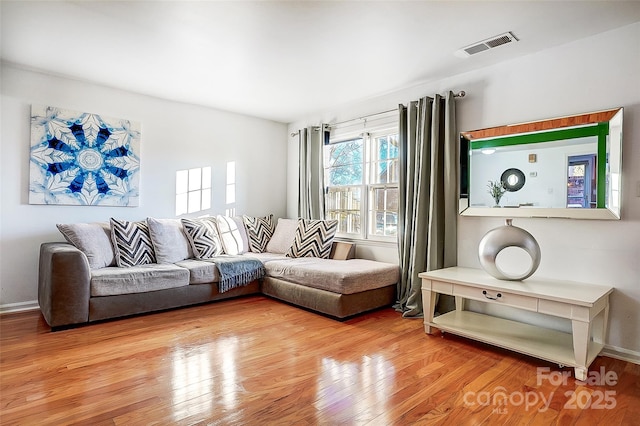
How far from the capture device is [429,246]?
3408mm

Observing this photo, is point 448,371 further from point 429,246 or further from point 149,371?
point 149,371

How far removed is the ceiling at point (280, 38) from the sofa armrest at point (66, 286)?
172cm

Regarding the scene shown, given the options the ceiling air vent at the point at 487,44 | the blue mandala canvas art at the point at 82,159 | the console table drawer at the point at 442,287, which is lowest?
the console table drawer at the point at 442,287

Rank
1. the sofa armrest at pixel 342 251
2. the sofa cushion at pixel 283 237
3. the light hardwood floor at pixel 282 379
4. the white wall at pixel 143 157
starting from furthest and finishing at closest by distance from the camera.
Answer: the sofa cushion at pixel 283 237, the sofa armrest at pixel 342 251, the white wall at pixel 143 157, the light hardwood floor at pixel 282 379

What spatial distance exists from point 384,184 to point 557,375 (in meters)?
2.51

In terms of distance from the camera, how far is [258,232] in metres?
4.90

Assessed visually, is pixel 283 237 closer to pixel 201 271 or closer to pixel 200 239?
pixel 200 239

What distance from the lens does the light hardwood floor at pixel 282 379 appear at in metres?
1.75

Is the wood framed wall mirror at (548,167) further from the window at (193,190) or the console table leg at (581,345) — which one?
the window at (193,190)

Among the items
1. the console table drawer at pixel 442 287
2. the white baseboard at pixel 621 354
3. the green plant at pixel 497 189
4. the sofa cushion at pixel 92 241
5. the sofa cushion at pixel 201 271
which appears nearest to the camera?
the white baseboard at pixel 621 354

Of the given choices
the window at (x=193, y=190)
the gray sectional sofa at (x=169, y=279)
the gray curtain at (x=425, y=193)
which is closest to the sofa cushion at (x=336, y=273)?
the gray sectional sofa at (x=169, y=279)

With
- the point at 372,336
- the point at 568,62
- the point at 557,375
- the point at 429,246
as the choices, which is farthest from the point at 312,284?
the point at 568,62

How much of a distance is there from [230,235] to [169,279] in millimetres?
1183

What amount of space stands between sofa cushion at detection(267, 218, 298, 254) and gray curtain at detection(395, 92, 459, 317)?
1.58 metres
